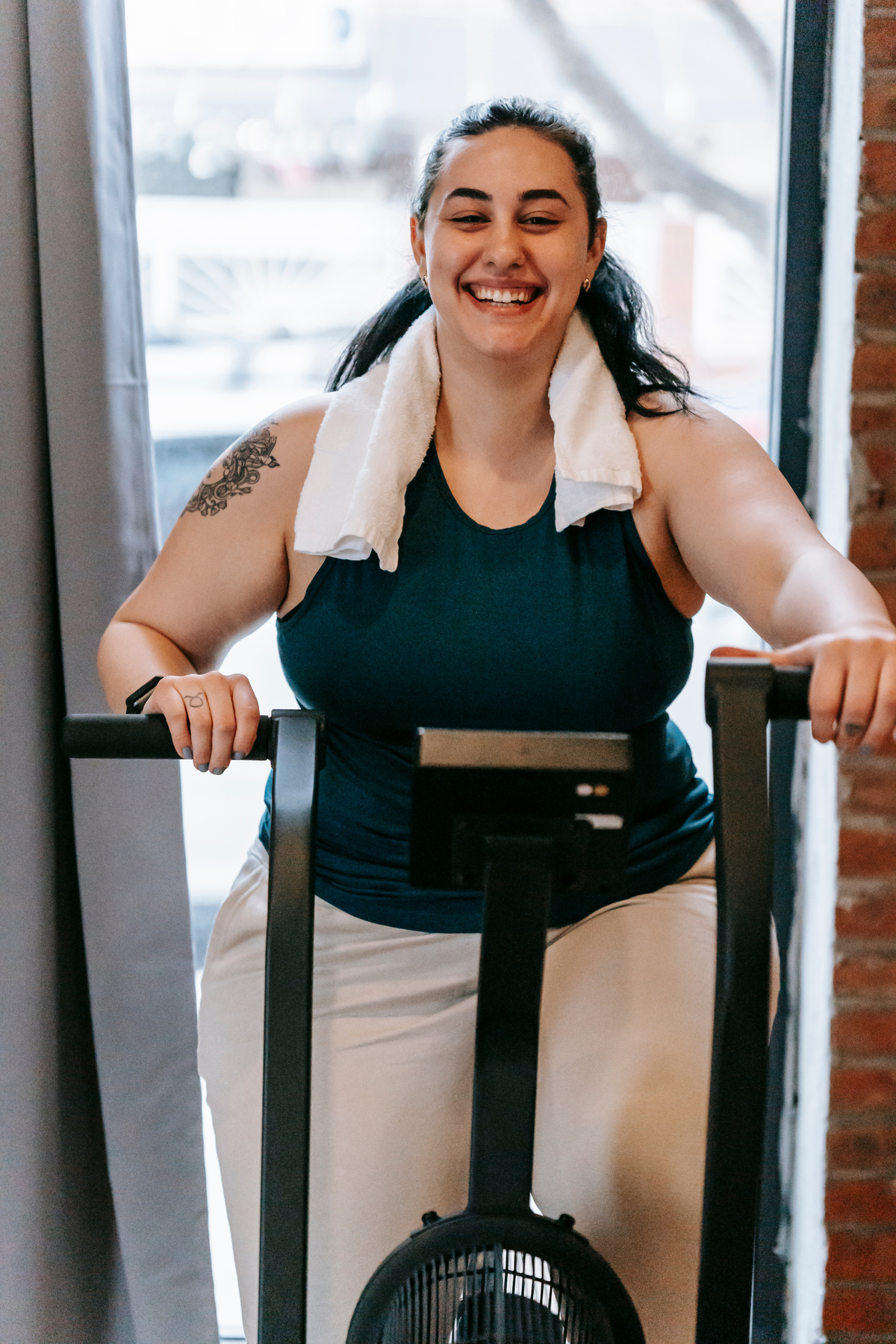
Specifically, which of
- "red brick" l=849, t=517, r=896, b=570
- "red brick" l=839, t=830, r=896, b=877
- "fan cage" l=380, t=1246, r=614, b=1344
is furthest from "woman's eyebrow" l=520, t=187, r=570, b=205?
"fan cage" l=380, t=1246, r=614, b=1344

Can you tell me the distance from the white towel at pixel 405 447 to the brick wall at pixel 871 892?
426 millimetres

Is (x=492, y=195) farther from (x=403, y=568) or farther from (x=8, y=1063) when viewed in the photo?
(x=8, y=1063)

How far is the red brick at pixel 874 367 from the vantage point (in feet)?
5.05

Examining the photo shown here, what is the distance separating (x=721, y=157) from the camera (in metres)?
1.77

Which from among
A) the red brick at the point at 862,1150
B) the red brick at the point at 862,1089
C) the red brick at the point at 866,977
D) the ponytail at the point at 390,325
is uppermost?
the ponytail at the point at 390,325

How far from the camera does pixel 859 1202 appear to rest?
1711 mm

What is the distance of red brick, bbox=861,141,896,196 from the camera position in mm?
1501

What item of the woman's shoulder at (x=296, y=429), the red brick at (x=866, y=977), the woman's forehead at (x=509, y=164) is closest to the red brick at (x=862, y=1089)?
the red brick at (x=866, y=977)

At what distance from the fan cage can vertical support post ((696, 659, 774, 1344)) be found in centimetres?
11

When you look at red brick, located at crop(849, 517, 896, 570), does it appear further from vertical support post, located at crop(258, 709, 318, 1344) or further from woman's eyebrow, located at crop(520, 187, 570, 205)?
vertical support post, located at crop(258, 709, 318, 1344)

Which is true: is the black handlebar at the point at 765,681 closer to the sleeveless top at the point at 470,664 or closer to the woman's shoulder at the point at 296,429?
the sleeveless top at the point at 470,664

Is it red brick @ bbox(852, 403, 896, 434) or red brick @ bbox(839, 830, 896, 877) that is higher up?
red brick @ bbox(852, 403, 896, 434)

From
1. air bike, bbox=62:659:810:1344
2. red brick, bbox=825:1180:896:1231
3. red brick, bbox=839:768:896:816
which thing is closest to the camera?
air bike, bbox=62:659:810:1344

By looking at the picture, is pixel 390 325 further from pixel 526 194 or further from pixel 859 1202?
pixel 859 1202
